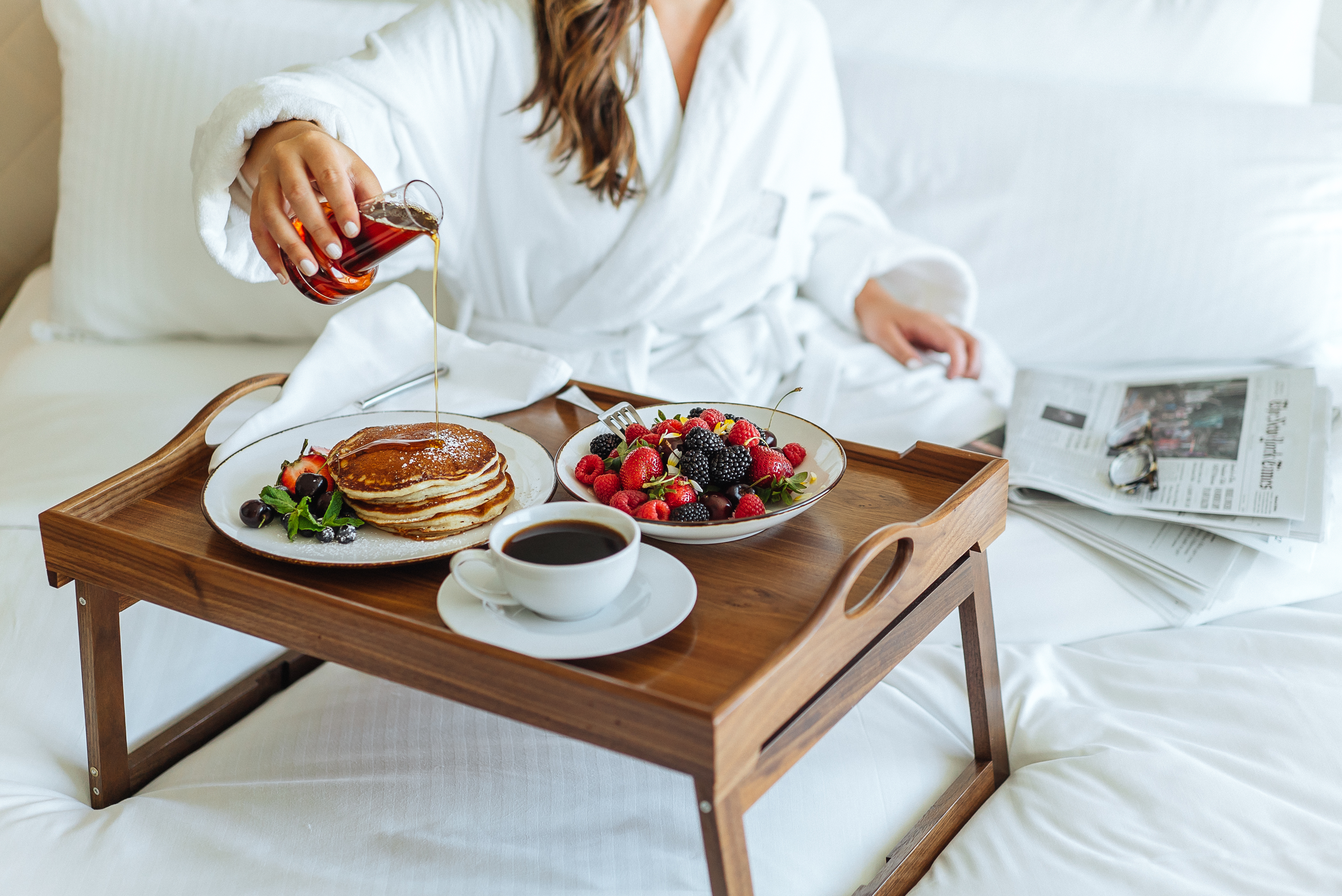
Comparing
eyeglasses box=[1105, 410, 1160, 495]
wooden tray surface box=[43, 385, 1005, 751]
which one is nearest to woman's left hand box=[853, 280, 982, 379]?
eyeglasses box=[1105, 410, 1160, 495]

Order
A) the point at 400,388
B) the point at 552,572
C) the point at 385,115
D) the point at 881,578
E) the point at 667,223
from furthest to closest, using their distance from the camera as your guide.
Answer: the point at 667,223, the point at 385,115, the point at 400,388, the point at 881,578, the point at 552,572

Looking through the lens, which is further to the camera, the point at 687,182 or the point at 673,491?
the point at 687,182

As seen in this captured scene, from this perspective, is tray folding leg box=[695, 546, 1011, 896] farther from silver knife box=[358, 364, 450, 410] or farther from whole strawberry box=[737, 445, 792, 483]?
silver knife box=[358, 364, 450, 410]

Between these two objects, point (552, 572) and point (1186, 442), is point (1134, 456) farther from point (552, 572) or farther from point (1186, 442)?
point (552, 572)

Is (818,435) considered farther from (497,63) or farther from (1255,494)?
(497,63)

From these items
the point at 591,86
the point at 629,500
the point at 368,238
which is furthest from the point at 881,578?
the point at 591,86

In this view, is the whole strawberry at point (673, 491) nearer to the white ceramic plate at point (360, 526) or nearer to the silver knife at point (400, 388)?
the white ceramic plate at point (360, 526)

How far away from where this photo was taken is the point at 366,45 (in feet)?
4.90

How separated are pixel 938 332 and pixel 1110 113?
490 mm

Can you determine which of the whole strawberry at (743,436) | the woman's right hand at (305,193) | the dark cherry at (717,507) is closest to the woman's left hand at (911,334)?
the whole strawberry at (743,436)

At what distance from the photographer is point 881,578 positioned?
898 mm

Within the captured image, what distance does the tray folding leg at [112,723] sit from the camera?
1.01 metres

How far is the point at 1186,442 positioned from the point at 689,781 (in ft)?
2.83

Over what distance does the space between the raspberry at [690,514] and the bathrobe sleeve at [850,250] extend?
3.04 ft
